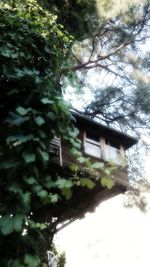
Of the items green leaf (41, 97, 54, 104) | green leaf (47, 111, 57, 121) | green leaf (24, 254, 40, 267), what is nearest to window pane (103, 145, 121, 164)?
green leaf (47, 111, 57, 121)

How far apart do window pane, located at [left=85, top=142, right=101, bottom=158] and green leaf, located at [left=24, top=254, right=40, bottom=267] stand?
7740 mm

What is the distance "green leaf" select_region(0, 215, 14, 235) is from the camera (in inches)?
176

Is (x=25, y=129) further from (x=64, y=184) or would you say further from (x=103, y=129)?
(x=103, y=129)

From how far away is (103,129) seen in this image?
13078 millimetres

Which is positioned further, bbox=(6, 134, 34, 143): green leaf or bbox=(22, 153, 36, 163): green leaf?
bbox=(6, 134, 34, 143): green leaf

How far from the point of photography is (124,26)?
693 inches

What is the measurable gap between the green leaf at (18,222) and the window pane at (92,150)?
778cm

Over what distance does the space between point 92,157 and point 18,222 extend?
7.77 meters

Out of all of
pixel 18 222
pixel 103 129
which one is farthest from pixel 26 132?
pixel 103 129

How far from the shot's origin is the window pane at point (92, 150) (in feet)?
41.1

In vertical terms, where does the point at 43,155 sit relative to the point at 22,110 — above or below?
below

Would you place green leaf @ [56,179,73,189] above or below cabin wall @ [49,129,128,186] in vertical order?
below

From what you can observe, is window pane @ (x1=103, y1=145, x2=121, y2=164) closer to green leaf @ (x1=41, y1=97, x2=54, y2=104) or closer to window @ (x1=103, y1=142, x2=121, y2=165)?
window @ (x1=103, y1=142, x2=121, y2=165)

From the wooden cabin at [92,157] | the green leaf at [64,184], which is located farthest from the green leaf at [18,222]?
the wooden cabin at [92,157]
